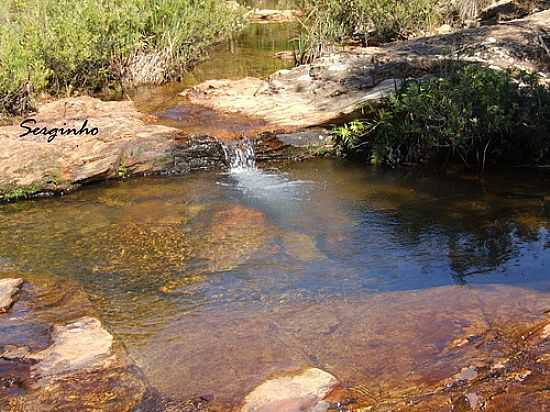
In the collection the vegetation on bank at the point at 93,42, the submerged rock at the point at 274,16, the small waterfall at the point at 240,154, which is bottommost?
the small waterfall at the point at 240,154

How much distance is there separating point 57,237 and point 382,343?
4.07m

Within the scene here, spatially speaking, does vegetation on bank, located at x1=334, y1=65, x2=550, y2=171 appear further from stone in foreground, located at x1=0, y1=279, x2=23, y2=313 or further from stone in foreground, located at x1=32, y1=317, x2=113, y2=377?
stone in foreground, located at x1=32, y1=317, x2=113, y2=377

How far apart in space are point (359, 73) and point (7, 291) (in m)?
7.53

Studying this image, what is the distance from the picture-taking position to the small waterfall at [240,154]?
930 cm

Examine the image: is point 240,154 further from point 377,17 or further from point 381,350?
point 377,17

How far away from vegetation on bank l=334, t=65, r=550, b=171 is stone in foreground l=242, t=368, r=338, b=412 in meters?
5.35

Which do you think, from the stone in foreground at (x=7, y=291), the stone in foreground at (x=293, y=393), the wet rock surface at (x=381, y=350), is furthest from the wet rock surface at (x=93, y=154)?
the stone in foreground at (x=293, y=393)

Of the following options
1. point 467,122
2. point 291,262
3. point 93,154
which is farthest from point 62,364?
point 467,122

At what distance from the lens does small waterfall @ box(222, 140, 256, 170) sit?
930cm

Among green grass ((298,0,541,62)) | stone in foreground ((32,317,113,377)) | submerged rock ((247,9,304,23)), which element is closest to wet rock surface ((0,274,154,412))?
stone in foreground ((32,317,113,377))

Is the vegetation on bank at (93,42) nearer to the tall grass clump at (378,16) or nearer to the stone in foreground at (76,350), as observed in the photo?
the tall grass clump at (378,16)

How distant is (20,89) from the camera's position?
1011cm

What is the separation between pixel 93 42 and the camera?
39.4 ft

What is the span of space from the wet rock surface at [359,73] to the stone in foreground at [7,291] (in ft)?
17.8
